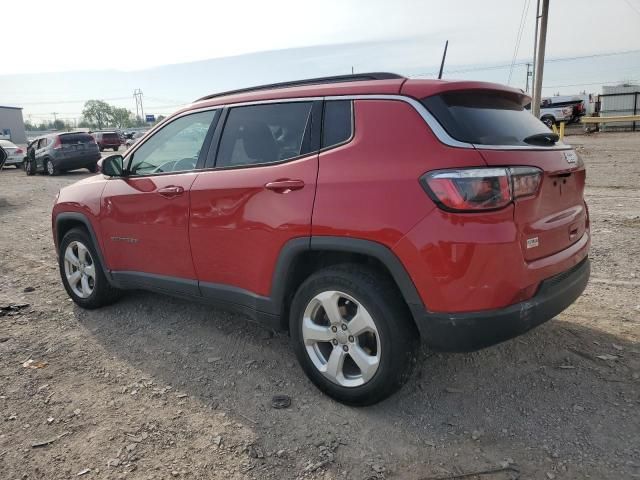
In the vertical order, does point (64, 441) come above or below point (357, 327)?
below

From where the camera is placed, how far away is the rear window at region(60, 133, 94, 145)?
1883 cm

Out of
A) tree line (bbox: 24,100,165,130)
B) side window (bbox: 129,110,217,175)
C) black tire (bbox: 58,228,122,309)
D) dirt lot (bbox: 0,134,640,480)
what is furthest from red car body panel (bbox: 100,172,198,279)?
tree line (bbox: 24,100,165,130)

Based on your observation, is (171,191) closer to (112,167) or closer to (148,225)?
(148,225)

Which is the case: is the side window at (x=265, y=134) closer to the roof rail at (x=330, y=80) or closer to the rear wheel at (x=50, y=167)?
the roof rail at (x=330, y=80)

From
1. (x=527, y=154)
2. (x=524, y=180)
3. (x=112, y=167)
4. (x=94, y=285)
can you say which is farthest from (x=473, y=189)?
(x=94, y=285)

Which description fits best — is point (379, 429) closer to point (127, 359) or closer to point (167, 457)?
point (167, 457)

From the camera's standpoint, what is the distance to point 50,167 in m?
19.2

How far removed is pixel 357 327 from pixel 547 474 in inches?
44.6

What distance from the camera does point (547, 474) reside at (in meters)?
2.36

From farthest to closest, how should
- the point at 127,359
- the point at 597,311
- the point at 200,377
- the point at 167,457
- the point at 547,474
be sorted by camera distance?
1. the point at 597,311
2. the point at 127,359
3. the point at 200,377
4. the point at 167,457
5. the point at 547,474

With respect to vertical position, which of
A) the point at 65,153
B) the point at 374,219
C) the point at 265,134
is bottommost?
the point at 65,153

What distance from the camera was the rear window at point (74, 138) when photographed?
1883 cm

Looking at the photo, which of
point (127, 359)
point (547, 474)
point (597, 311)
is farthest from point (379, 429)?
point (597, 311)

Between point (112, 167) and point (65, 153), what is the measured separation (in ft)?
54.9
